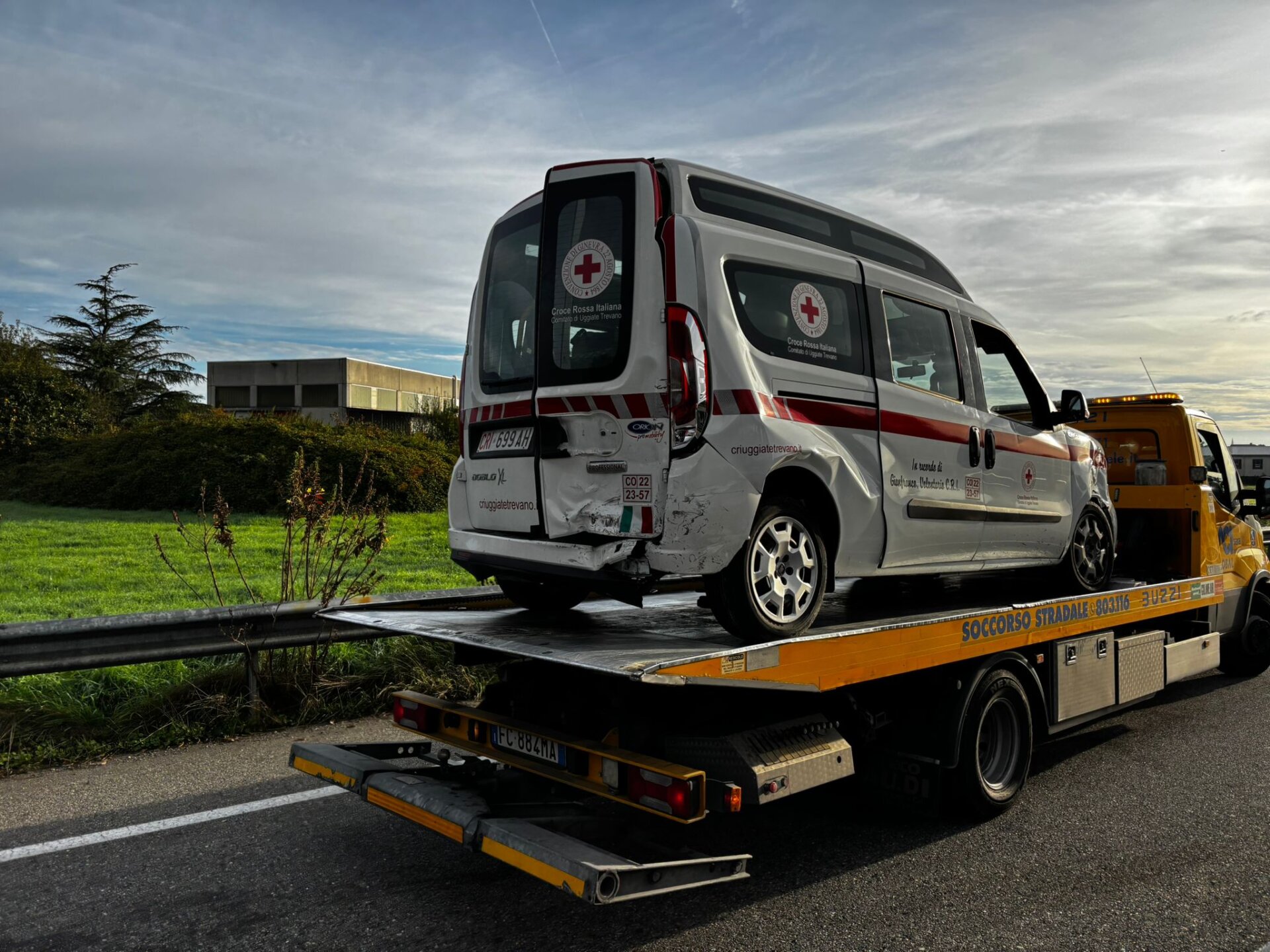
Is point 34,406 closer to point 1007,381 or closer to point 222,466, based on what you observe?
point 222,466

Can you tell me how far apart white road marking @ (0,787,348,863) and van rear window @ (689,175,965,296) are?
3.31 meters

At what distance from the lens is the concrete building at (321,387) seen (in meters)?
46.7

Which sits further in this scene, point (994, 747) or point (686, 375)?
point (994, 747)

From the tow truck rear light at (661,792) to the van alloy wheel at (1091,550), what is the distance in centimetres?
405

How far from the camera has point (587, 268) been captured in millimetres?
4293

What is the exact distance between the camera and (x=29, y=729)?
546 centimetres

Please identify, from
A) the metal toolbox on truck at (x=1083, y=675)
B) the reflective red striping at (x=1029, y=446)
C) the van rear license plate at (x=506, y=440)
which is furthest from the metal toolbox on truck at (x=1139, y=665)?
the van rear license plate at (x=506, y=440)

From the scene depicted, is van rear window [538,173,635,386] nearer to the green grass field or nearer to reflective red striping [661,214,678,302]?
reflective red striping [661,214,678,302]

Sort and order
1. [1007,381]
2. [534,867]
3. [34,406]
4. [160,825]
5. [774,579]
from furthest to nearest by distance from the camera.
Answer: [34,406] → [1007,381] → [160,825] → [774,579] → [534,867]

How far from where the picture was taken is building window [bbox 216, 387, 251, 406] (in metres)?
49.9

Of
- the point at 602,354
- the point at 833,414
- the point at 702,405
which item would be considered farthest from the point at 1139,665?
the point at 602,354

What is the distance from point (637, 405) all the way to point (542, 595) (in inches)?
61.1

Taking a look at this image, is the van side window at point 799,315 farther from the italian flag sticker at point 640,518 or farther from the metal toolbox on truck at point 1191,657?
the metal toolbox on truck at point 1191,657

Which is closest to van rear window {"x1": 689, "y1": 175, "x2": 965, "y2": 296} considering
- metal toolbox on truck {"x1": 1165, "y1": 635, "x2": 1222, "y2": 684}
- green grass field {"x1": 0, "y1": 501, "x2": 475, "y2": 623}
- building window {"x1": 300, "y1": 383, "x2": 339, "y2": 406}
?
metal toolbox on truck {"x1": 1165, "y1": 635, "x2": 1222, "y2": 684}
